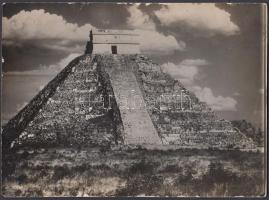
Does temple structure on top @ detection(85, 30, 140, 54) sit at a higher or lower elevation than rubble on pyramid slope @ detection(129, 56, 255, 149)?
higher

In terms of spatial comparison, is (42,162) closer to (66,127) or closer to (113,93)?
(66,127)

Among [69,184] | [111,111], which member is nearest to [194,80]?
[111,111]

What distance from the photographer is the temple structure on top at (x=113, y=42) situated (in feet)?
61.4

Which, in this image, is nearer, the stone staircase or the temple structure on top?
the temple structure on top

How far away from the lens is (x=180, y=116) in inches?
810

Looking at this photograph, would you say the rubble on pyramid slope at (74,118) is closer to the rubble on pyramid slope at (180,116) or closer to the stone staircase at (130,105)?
the stone staircase at (130,105)

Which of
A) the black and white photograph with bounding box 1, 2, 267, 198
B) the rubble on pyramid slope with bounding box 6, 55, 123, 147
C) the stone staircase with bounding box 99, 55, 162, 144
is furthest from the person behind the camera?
the stone staircase with bounding box 99, 55, 162, 144

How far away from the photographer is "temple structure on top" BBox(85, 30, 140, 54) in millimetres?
18703

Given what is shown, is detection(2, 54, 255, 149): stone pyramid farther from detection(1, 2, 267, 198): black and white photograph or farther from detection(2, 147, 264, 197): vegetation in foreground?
detection(2, 147, 264, 197): vegetation in foreground

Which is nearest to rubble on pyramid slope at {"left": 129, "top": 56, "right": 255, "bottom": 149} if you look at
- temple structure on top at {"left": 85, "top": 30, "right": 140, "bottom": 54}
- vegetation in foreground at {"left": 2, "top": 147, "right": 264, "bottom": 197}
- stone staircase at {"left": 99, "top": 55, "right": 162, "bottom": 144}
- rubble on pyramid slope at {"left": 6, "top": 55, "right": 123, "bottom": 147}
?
stone staircase at {"left": 99, "top": 55, "right": 162, "bottom": 144}

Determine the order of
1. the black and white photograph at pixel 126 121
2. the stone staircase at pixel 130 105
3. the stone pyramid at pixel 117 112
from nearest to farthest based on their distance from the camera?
the black and white photograph at pixel 126 121
the stone pyramid at pixel 117 112
the stone staircase at pixel 130 105

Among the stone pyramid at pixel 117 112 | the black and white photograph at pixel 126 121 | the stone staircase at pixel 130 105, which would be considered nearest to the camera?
the black and white photograph at pixel 126 121

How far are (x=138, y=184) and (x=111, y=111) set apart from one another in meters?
3.12

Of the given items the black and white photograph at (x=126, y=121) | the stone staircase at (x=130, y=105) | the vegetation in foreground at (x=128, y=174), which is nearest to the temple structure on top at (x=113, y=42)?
the black and white photograph at (x=126, y=121)
